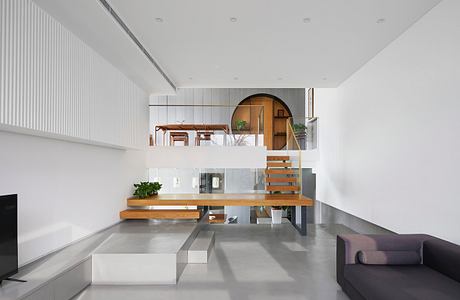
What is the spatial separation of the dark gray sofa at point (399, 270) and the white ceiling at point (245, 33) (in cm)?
282

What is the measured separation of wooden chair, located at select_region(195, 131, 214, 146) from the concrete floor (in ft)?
9.60

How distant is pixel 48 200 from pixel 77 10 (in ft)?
8.09

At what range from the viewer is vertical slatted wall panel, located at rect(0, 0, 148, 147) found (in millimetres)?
2914

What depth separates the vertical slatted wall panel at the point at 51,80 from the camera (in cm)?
291

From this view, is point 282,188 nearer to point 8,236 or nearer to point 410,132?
point 410,132

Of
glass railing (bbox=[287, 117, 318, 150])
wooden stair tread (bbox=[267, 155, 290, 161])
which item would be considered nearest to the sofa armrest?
wooden stair tread (bbox=[267, 155, 290, 161])

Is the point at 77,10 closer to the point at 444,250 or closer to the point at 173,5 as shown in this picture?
the point at 173,5

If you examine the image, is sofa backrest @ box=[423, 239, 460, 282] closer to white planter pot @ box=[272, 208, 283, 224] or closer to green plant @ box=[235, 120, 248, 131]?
white planter pot @ box=[272, 208, 283, 224]

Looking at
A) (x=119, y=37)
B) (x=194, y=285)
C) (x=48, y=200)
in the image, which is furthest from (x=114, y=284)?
(x=119, y=37)

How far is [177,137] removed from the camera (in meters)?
8.77

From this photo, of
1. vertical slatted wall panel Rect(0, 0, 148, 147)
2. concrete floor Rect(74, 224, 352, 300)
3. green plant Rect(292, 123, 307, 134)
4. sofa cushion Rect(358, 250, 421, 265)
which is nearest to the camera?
vertical slatted wall panel Rect(0, 0, 148, 147)

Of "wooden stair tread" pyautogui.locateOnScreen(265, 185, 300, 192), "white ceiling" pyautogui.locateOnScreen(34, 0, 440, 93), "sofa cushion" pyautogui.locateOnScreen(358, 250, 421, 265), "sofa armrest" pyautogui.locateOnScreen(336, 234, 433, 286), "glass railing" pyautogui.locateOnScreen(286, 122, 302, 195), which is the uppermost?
"white ceiling" pyautogui.locateOnScreen(34, 0, 440, 93)

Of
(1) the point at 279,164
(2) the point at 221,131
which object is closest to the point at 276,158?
(1) the point at 279,164

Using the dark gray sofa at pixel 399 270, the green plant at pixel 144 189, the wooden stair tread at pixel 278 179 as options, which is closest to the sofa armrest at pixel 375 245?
the dark gray sofa at pixel 399 270
